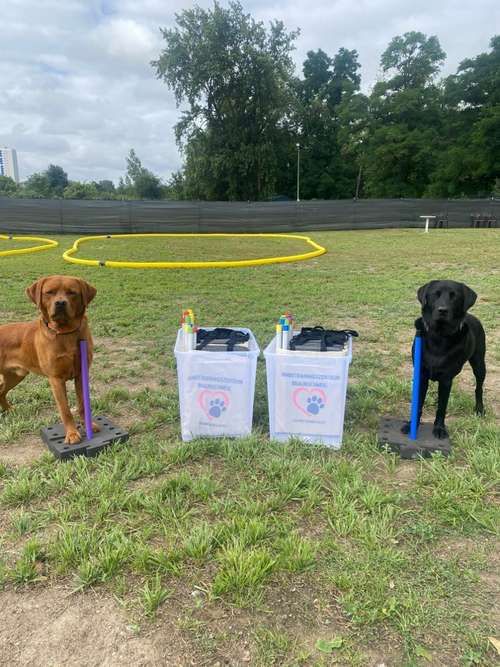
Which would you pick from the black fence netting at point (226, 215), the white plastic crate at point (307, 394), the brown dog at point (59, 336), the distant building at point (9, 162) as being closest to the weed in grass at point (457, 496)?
the white plastic crate at point (307, 394)

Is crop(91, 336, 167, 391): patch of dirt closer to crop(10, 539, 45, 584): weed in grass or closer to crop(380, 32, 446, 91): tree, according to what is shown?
crop(10, 539, 45, 584): weed in grass

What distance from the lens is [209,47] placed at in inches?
1351

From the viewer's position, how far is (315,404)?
2.58 m

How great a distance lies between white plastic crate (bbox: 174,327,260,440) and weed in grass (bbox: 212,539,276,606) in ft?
3.13

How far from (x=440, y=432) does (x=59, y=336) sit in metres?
2.28

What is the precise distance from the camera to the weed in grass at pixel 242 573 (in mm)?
1613

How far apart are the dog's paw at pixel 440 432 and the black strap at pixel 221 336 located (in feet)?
4.11

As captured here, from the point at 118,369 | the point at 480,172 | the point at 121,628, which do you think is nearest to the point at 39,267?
the point at 118,369

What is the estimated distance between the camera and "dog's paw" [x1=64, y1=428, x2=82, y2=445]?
255 cm

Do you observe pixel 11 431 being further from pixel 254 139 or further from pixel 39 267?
pixel 254 139

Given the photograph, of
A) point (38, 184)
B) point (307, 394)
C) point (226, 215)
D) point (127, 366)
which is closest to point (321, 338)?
point (307, 394)

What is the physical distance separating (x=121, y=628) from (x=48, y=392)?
88.8 inches

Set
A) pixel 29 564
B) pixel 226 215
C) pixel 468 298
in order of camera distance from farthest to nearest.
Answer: pixel 226 215 < pixel 468 298 < pixel 29 564

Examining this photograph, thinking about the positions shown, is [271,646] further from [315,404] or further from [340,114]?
[340,114]
